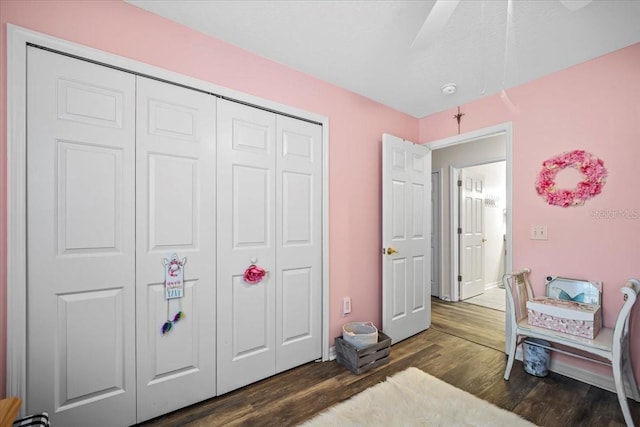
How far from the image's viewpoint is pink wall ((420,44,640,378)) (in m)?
1.97

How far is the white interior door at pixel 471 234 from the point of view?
14.0 ft

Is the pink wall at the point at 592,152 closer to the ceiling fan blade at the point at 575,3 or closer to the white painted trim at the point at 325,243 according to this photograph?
the ceiling fan blade at the point at 575,3

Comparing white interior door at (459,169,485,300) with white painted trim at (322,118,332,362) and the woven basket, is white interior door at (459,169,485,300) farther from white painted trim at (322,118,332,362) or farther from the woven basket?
white painted trim at (322,118,332,362)

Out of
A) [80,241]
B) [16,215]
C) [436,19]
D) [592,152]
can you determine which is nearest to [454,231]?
[592,152]

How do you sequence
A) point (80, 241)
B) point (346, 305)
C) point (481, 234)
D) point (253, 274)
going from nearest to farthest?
point (80, 241)
point (253, 274)
point (346, 305)
point (481, 234)

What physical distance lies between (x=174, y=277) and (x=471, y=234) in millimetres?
4281

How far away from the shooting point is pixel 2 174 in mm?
1305

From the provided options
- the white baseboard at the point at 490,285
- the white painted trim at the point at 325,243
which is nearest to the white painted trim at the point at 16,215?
the white painted trim at the point at 325,243

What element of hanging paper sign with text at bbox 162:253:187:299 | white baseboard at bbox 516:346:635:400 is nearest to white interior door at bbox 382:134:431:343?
white baseboard at bbox 516:346:635:400

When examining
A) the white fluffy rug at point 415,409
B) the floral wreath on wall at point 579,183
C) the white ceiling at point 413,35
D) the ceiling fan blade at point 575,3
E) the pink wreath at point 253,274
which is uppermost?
the white ceiling at point 413,35

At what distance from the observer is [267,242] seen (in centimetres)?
213

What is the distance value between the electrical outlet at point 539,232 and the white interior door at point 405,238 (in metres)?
0.97

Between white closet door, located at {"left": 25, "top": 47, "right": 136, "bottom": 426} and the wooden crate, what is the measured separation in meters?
1.46

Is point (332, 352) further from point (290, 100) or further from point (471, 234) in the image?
point (471, 234)
